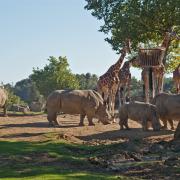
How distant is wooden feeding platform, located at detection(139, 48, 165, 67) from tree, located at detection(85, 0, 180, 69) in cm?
408

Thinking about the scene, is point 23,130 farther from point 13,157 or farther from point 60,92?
point 13,157

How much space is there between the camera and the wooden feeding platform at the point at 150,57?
3603 centimetres

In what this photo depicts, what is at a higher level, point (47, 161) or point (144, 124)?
point (144, 124)

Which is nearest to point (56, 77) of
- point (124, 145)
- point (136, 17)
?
point (136, 17)

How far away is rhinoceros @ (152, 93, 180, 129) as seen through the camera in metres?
26.7

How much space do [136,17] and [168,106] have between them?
574 inches

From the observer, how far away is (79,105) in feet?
103

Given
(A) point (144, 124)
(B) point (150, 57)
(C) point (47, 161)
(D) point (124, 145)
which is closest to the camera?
(C) point (47, 161)

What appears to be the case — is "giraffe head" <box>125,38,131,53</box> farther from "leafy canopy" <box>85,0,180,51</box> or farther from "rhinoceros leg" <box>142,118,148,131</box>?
"rhinoceros leg" <box>142,118,148,131</box>

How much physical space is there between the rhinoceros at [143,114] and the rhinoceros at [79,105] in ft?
9.39

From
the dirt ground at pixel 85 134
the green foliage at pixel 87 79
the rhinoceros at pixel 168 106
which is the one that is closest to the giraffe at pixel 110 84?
the dirt ground at pixel 85 134

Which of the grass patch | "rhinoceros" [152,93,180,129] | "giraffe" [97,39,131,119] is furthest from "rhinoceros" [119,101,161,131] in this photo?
"giraffe" [97,39,131,119]

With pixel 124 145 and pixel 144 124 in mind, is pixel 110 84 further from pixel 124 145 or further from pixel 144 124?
pixel 124 145

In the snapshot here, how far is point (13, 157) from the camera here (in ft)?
59.4
